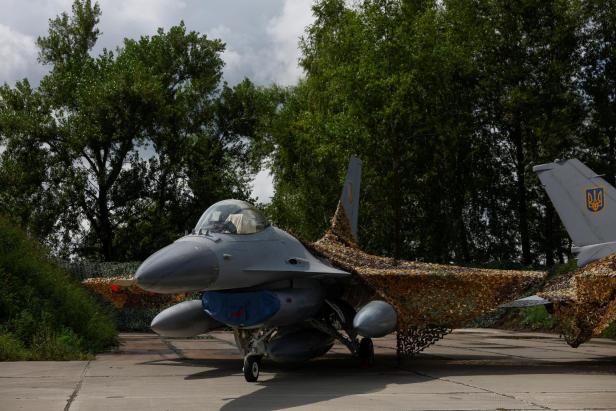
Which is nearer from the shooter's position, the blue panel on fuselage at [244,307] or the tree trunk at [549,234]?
the blue panel on fuselage at [244,307]

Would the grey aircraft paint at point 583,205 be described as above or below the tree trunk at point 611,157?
below

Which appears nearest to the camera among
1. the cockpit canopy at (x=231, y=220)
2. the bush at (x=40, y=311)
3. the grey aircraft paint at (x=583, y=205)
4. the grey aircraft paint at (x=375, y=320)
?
the cockpit canopy at (x=231, y=220)

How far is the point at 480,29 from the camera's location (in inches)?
1401

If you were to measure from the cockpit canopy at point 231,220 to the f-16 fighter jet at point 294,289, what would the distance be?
1 cm

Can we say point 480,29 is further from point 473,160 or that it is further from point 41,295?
point 41,295

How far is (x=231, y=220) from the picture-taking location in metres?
10.6

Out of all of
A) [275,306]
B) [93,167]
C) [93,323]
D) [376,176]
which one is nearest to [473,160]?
[376,176]

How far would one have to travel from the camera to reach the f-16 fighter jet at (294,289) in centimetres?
975

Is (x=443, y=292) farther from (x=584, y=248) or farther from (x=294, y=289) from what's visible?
(x=584, y=248)

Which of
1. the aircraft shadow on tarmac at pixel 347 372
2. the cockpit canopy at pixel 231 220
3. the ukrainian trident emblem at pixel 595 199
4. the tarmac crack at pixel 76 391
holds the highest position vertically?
the ukrainian trident emblem at pixel 595 199

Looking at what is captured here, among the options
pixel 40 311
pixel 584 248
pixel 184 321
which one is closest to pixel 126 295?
pixel 40 311

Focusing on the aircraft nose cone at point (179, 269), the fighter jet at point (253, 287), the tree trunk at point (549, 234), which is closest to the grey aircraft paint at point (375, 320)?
the fighter jet at point (253, 287)

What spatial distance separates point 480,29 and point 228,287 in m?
28.9

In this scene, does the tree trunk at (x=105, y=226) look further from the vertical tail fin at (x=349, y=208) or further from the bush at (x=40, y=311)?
the vertical tail fin at (x=349, y=208)
